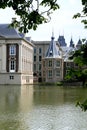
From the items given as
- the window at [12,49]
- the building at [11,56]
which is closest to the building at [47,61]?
the building at [11,56]

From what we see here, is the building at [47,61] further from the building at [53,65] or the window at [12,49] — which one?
the window at [12,49]

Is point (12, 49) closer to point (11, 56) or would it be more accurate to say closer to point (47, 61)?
point (11, 56)

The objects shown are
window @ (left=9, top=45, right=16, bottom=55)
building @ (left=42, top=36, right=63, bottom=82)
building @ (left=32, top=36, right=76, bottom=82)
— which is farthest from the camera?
building @ (left=32, top=36, right=76, bottom=82)

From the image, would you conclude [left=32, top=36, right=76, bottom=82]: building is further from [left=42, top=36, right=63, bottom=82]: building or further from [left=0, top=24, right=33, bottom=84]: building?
[left=0, top=24, right=33, bottom=84]: building

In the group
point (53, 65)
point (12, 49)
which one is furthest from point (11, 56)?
point (53, 65)

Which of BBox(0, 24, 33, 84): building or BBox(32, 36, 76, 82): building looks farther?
BBox(32, 36, 76, 82): building

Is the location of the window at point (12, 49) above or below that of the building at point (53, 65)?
above

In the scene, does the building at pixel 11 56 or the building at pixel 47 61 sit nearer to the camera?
the building at pixel 11 56

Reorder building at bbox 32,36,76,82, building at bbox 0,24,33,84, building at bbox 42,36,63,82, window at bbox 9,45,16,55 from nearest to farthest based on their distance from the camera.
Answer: building at bbox 0,24,33,84
window at bbox 9,45,16,55
building at bbox 42,36,63,82
building at bbox 32,36,76,82

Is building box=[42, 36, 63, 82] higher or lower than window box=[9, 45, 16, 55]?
lower

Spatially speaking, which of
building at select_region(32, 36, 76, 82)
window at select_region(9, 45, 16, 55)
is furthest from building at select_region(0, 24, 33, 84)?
building at select_region(32, 36, 76, 82)

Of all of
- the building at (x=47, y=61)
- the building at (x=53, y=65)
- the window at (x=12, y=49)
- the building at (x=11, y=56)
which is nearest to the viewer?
the building at (x=11, y=56)

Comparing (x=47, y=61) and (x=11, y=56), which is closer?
(x=11, y=56)

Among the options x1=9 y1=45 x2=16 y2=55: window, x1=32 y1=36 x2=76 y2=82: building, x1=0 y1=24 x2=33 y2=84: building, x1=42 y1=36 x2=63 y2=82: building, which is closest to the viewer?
x1=0 y1=24 x2=33 y2=84: building
